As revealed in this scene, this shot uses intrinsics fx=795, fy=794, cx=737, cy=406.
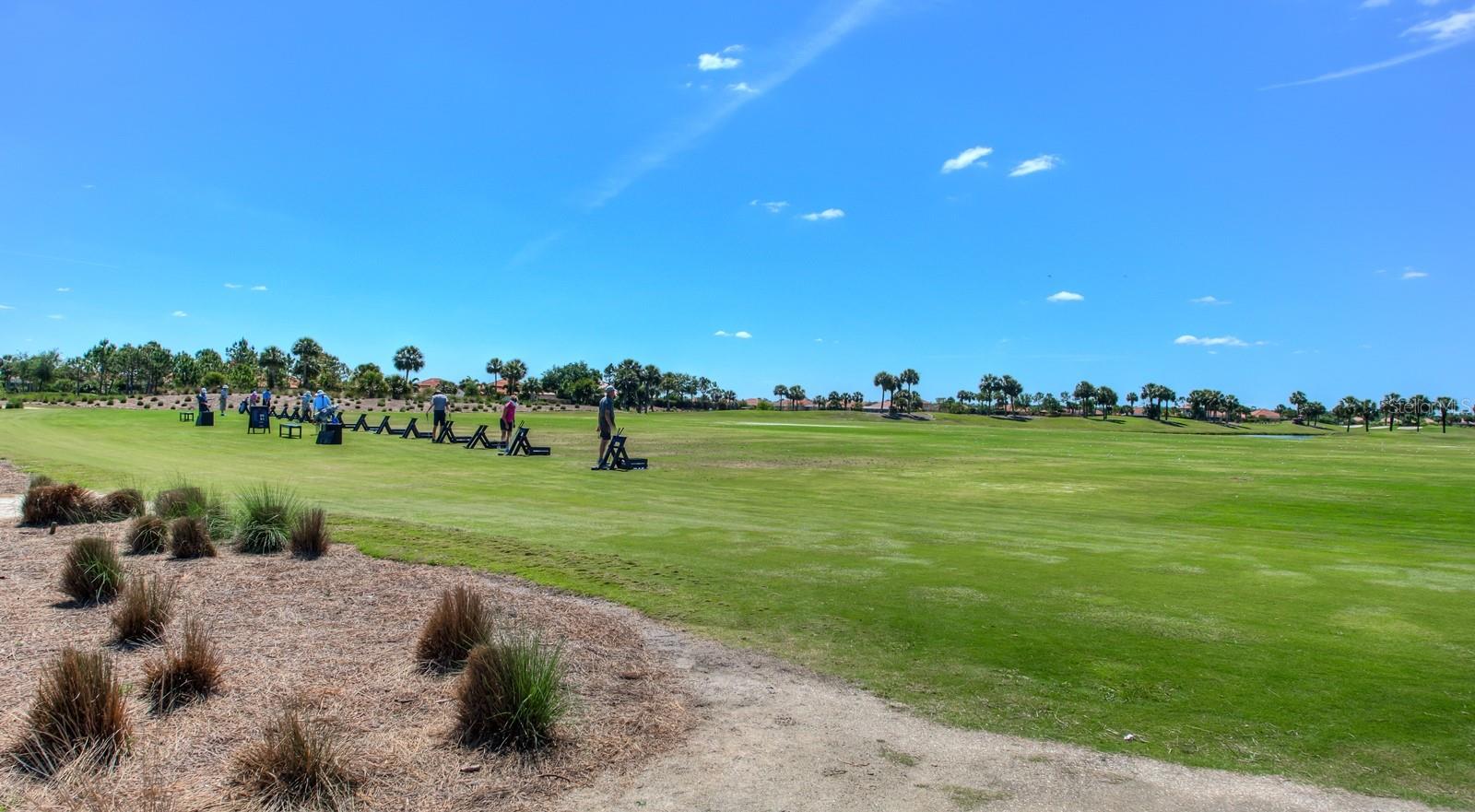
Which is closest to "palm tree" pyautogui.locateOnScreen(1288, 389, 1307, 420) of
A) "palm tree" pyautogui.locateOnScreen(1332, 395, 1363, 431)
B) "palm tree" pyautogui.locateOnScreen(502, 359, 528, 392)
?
"palm tree" pyautogui.locateOnScreen(1332, 395, 1363, 431)

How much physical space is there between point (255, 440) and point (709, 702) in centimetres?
3363

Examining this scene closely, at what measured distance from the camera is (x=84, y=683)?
482 centimetres

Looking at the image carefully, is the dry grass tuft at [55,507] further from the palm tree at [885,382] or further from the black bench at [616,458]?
the palm tree at [885,382]

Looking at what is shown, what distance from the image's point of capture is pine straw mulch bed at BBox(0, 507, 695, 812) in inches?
177

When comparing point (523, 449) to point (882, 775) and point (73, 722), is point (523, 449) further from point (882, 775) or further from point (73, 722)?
point (882, 775)

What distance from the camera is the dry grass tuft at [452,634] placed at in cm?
646

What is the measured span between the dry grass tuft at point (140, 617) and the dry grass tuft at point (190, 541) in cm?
316

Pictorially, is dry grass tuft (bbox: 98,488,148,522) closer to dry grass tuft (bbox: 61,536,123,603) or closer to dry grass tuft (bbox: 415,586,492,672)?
dry grass tuft (bbox: 61,536,123,603)

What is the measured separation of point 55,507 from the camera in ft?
41.1

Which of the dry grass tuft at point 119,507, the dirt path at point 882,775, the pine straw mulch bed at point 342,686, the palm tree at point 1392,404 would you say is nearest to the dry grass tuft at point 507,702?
the pine straw mulch bed at point 342,686

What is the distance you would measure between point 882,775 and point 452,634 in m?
3.65

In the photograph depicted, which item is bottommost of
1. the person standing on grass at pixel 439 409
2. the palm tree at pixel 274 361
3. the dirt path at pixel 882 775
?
the dirt path at pixel 882 775

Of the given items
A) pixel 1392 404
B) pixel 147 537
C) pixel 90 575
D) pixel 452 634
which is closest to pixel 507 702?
pixel 452 634

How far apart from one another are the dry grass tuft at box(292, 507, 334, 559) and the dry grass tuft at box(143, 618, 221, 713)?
461cm
